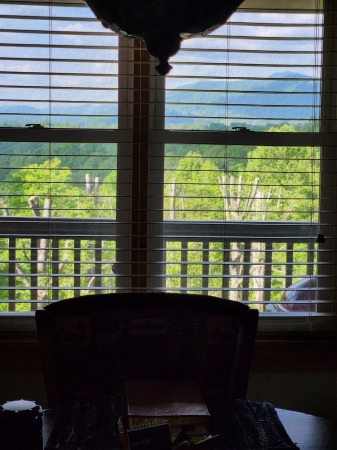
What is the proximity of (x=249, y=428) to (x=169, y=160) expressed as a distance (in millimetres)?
1288

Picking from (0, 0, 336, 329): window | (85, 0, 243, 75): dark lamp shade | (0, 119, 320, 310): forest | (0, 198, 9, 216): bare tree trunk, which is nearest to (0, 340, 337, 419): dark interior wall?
(0, 0, 336, 329): window

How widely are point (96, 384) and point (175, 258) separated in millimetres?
758

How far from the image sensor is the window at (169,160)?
2.49 metres

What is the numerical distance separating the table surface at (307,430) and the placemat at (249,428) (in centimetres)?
3

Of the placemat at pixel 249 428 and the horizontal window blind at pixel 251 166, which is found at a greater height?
the horizontal window blind at pixel 251 166

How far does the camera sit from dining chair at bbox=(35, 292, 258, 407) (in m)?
1.92

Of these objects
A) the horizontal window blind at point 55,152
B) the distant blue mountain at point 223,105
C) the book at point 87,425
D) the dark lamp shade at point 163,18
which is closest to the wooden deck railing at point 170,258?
the horizontal window blind at point 55,152

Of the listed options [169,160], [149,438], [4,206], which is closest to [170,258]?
[169,160]

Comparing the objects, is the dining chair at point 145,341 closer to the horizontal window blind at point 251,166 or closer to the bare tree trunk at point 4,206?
the horizontal window blind at point 251,166

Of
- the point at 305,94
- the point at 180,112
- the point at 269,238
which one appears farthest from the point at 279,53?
the point at 269,238

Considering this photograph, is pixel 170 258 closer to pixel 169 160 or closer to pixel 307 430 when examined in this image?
pixel 169 160

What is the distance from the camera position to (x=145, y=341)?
6.47 ft

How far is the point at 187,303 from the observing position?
2.02 metres

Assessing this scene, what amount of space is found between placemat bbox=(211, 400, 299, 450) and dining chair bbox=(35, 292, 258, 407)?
29cm
